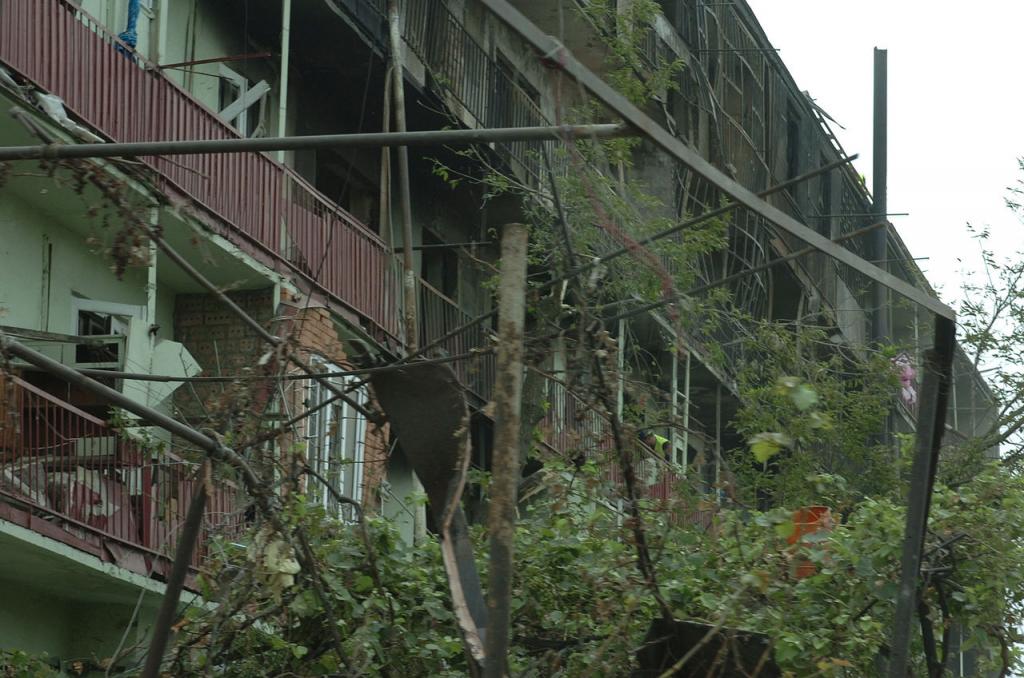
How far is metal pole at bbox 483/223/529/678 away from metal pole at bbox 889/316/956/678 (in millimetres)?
1485

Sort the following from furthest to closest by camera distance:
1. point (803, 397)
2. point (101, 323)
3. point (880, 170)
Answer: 1. point (880, 170)
2. point (101, 323)
3. point (803, 397)

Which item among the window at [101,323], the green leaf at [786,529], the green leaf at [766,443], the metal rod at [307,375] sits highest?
the window at [101,323]

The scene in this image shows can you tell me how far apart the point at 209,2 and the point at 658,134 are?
12.0m

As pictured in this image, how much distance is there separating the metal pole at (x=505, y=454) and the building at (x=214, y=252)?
6.16ft

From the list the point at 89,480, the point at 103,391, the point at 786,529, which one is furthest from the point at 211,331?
the point at 103,391

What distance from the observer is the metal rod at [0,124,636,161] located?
4.49 metres

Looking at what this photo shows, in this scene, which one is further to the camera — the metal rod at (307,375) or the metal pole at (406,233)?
the metal pole at (406,233)

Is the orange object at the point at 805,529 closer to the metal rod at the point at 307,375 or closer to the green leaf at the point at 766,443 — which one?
the green leaf at the point at 766,443

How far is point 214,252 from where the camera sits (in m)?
13.9

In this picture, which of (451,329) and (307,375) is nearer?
(307,375)

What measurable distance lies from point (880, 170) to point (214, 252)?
7.12 metres

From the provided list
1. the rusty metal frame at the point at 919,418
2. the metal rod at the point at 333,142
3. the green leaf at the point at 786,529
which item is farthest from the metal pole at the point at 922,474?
the green leaf at the point at 786,529

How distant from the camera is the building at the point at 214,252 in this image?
10820mm

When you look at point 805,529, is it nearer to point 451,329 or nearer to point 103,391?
point 103,391
